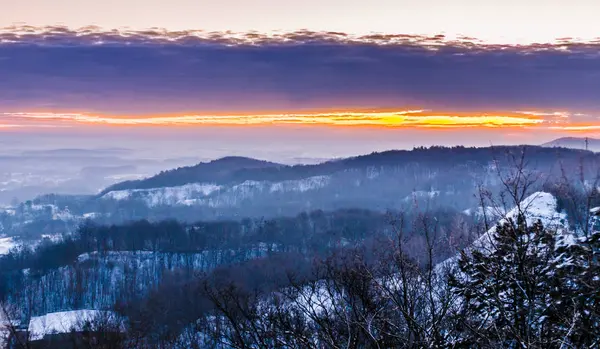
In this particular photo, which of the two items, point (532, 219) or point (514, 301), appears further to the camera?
point (532, 219)

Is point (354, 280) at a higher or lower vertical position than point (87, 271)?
higher

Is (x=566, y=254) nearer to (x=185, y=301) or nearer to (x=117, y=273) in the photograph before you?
(x=185, y=301)

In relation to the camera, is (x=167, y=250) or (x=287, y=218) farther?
(x=287, y=218)

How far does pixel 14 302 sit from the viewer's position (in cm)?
9775

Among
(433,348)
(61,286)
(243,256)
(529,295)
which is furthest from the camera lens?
(243,256)

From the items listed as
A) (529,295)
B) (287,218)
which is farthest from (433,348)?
(287,218)

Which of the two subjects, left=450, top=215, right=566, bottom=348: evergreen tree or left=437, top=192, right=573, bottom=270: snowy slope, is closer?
left=450, top=215, right=566, bottom=348: evergreen tree

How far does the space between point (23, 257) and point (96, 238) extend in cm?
1555

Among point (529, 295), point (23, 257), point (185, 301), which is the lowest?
point (23, 257)

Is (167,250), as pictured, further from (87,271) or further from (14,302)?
(14,302)

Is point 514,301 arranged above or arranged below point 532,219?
above

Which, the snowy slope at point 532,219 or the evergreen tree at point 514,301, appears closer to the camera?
the evergreen tree at point 514,301

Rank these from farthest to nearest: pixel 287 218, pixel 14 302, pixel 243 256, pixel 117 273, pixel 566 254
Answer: pixel 287 218 → pixel 243 256 → pixel 117 273 → pixel 14 302 → pixel 566 254

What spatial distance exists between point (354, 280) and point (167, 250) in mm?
125050
